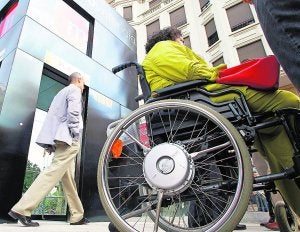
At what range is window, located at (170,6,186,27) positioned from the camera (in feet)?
48.4

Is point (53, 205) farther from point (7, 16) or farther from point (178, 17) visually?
point (178, 17)

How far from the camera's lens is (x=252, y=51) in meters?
11.5

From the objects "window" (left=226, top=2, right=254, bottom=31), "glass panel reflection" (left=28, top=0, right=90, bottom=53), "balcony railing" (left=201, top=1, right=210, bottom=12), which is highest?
"balcony railing" (left=201, top=1, right=210, bottom=12)

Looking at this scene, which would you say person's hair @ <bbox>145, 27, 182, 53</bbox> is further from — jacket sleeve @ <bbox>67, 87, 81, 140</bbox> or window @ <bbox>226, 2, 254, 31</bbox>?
window @ <bbox>226, 2, 254, 31</bbox>

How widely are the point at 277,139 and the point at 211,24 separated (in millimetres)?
13363

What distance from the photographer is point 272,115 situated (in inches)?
49.6

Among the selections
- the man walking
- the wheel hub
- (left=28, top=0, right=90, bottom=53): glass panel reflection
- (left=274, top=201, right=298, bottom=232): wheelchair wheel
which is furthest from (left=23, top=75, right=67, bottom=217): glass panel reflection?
(left=274, top=201, right=298, bottom=232): wheelchair wheel

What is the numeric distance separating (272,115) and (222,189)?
0.46 m

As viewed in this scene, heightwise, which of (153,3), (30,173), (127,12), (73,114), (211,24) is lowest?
(30,173)

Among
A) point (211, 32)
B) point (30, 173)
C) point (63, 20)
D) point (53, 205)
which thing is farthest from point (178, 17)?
point (30, 173)

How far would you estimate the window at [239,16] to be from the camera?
12.1m

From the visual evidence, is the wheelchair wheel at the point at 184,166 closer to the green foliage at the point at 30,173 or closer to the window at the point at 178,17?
the green foliage at the point at 30,173

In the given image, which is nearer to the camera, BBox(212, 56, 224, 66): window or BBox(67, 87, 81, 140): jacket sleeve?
BBox(67, 87, 81, 140): jacket sleeve

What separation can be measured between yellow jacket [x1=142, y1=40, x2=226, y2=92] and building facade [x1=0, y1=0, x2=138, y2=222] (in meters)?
1.95
